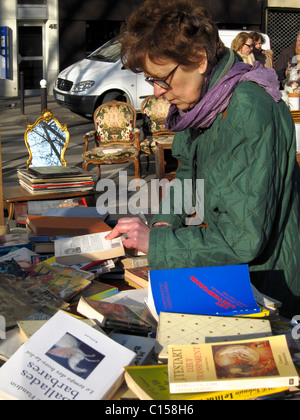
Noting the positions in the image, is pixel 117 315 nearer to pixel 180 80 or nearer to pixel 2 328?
pixel 2 328

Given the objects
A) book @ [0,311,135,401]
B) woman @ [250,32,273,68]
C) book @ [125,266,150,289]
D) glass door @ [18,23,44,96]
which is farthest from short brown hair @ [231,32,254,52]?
glass door @ [18,23,44,96]

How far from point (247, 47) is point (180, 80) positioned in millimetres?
8389

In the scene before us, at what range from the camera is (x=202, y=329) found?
5.10 ft

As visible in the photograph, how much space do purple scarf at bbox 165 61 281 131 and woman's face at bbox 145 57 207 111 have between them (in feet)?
0.15

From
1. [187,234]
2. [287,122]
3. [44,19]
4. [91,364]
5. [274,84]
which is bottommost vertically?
[91,364]

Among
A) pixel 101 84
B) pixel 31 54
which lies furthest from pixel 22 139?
pixel 31 54

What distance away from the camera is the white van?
488 inches

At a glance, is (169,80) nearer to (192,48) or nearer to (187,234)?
(192,48)

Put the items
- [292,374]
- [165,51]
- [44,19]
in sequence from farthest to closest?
1. [44,19]
2. [165,51]
3. [292,374]

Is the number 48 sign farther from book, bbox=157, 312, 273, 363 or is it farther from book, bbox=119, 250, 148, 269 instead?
book, bbox=119, 250, 148, 269

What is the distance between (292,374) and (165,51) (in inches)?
41.0

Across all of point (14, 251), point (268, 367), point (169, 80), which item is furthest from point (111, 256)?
point (268, 367)

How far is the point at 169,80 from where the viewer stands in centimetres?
189

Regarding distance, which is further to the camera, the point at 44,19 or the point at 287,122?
the point at 44,19
